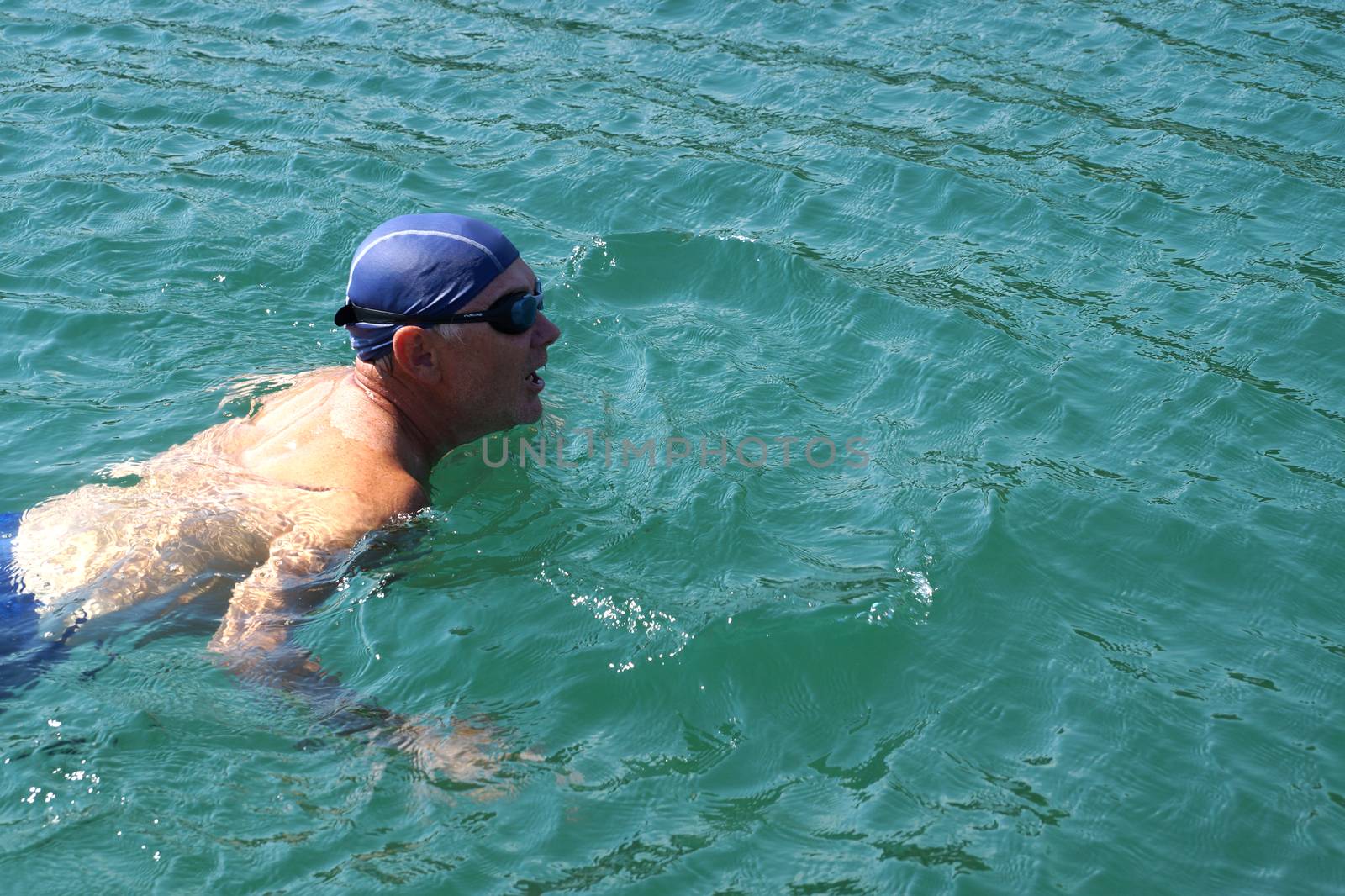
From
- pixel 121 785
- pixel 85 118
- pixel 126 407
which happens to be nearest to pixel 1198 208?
pixel 126 407

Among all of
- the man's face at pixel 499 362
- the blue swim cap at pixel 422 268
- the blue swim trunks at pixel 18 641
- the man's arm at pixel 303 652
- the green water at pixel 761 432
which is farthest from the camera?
the man's face at pixel 499 362

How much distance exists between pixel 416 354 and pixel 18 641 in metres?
1.67

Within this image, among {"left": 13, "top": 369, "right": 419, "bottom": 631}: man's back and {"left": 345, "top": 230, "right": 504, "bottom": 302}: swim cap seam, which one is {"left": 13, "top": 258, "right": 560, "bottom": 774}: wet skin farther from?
{"left": 345, "top": 230, "right": 504, "bottom": 302}: swim cap seam

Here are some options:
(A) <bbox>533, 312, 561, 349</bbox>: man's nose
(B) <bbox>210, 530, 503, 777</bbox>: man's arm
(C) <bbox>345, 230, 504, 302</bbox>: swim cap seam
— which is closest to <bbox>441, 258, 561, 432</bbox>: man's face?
(A) <bbox>533, 312, 561, 349</bbox>: man's nose

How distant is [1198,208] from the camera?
7.73m

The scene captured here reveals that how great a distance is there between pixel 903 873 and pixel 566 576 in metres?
1.77

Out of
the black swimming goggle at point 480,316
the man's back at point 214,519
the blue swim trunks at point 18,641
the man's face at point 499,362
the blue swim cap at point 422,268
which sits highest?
the blue swim cap at point 422,268

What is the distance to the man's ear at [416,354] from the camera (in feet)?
16.0

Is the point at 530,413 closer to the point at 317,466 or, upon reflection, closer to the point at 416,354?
the point at 416,354

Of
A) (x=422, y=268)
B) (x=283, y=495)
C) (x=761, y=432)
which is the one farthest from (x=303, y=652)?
(x=761, y=432)

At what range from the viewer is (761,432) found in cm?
590

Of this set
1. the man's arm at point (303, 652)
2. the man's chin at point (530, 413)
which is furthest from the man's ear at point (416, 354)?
the man's arm at point (303, 652)

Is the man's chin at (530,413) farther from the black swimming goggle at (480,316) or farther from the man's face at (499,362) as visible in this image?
the black swimming goggle at (480,316)

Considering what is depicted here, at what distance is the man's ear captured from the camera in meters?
4.88
